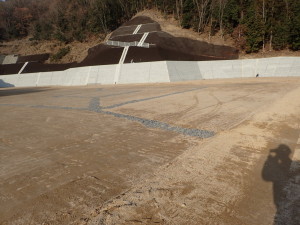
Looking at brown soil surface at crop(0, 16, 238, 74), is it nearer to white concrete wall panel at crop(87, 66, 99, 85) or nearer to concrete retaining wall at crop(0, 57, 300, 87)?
white concrete wall panel at crop(87, 66, 99, 85)

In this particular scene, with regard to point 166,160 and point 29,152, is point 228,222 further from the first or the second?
point 29,152

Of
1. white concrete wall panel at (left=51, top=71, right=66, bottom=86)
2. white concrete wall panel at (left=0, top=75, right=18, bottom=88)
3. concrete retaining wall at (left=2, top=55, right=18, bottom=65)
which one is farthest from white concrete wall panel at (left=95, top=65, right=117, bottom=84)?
concrete retaining wall at (left=2, top=55, right=18, bottom=65)

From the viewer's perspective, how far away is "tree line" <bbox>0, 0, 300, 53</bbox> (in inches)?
1319

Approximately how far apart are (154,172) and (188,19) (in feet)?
157

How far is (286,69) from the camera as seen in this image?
2684 cm

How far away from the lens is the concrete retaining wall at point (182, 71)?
27.6 m

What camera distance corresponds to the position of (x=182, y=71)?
2952 cm

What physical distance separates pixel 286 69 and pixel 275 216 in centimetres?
3023

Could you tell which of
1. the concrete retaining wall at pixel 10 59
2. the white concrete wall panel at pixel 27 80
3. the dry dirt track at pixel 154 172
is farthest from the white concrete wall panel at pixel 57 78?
the dry dirt track at pixel 154 172

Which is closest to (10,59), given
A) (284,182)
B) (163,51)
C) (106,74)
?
(106,74)

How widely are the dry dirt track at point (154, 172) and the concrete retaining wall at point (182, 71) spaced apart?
71.7 feet

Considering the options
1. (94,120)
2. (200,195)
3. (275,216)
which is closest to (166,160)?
(200,195)

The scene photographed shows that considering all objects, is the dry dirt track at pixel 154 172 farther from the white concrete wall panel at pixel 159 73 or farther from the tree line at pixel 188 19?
the tree line at pixel 188 19

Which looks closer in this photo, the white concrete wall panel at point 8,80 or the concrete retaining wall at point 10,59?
the white concrete wall panel at point 8,80
